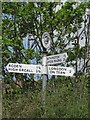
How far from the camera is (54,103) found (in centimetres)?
760

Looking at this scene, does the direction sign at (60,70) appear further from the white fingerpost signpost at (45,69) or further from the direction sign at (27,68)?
the direction sign at (27,68)

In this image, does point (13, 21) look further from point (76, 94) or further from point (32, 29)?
point (76, 94)

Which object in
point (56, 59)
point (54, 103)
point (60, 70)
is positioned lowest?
point (54, 103)

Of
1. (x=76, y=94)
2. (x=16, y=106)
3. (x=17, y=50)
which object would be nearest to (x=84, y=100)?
(x=76, y=94)

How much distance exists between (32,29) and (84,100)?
3.40 metres

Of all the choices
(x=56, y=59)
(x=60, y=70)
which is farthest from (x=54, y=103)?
(x=56, y=59)

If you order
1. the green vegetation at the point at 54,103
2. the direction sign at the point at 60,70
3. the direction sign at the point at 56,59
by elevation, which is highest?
the direction sign at the point at 56,59

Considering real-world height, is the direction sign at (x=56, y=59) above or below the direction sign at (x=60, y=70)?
above

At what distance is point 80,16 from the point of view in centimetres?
1043

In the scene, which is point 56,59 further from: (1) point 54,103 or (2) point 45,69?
(1) point 54,103

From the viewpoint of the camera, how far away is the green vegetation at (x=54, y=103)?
7320 millimetres

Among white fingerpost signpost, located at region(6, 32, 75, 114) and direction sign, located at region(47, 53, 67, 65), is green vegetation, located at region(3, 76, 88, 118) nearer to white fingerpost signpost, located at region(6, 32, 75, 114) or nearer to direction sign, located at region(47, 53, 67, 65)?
white fingerpost signpost, located at region(6, 32, 75, 114)

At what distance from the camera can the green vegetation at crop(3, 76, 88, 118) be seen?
7.32 meters

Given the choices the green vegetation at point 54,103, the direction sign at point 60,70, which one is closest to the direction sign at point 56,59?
the direction sign at point 60,70
